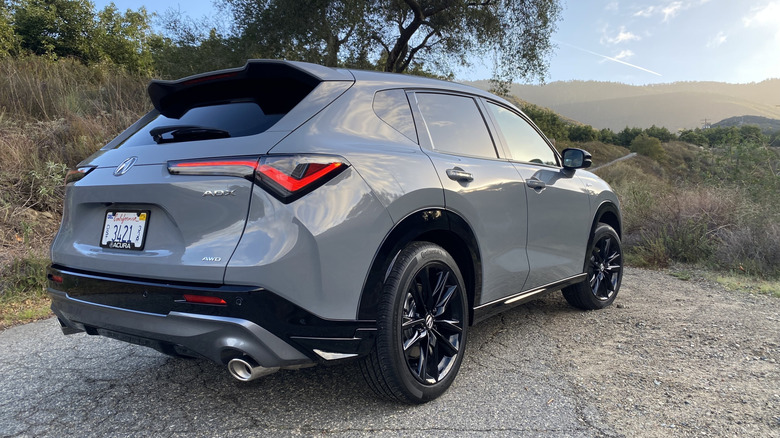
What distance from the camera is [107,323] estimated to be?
7.41 feet

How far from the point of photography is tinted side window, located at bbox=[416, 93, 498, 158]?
9.61 ft

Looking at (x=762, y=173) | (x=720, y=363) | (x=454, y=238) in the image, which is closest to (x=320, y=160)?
(x=454, y=238)

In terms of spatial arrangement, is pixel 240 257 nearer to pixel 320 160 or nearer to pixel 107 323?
pixel 320 160

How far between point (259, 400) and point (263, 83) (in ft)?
5.47

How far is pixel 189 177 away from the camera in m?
2.12

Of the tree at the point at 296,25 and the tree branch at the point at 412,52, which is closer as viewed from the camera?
the tree at the point at 296,25

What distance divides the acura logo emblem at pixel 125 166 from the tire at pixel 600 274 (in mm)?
3457

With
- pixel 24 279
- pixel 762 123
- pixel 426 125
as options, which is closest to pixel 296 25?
pixel 24 279

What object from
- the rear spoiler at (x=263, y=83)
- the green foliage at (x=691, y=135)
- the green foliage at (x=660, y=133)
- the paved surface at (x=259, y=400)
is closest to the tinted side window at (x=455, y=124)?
the rear spoiler at (x=263, y=83)

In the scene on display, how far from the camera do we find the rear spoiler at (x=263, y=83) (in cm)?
235

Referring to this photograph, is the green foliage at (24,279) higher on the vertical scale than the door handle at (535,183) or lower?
lower

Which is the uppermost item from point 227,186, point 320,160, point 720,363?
point 320,160

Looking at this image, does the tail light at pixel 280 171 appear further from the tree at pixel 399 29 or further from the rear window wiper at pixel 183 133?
the tree at pixel 399 29

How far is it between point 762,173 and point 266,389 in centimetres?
1096
